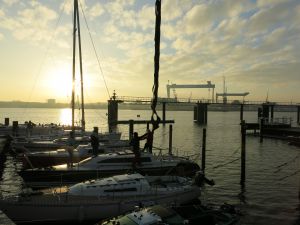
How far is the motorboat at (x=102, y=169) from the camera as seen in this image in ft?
77.4

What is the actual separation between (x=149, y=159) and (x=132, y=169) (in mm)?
1585

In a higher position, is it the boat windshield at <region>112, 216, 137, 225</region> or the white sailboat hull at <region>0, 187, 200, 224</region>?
the boat windshield at <region>112, 216, 137, 225</region>

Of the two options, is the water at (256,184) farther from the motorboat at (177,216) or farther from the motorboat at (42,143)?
the motorboat at (177,216)

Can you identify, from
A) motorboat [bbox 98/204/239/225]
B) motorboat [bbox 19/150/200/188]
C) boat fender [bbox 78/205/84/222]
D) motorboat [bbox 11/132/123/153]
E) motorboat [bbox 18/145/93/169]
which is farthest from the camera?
motorboat [bbox 11/132/123/153]

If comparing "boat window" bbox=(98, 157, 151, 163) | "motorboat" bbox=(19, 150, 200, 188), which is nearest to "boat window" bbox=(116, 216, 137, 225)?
"motorboat" bbox=(19, 150, 200, 188)

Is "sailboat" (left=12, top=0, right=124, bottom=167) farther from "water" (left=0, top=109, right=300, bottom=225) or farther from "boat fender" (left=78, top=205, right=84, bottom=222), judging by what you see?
"boat fender" (left=78, top=205, right=84, bottom=222)

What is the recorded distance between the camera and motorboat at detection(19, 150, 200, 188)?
77.4 feet

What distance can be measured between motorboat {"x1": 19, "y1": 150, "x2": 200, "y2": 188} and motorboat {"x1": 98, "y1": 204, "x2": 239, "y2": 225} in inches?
342

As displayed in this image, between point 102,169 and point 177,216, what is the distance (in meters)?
10.2

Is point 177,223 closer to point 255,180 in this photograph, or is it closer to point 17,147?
point 255,180

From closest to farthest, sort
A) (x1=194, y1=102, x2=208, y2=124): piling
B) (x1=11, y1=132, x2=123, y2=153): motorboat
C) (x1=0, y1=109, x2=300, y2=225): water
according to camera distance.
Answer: (x1=0, y1=109, x2=300, y2=225): water < (x1=11, y1=132, x2=123, y2=153): motorboat < (x1=194, y1=102, x2=208, y2=124): piling

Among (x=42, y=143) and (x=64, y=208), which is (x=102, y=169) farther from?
(x=42, y=143)

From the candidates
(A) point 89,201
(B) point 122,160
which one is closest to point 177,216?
(A) point 89,201

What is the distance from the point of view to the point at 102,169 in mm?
24312
